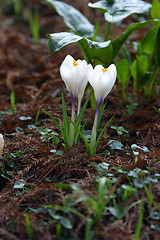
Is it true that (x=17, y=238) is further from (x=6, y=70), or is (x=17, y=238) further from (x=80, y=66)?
(x=6, y=70)

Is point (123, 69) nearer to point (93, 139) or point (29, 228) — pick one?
point (93, 139)

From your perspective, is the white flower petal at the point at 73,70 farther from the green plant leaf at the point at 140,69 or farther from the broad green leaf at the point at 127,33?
the green plant leaf at the point at 140,69

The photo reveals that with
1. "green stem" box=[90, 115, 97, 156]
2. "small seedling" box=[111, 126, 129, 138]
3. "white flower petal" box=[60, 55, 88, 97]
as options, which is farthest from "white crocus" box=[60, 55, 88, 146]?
"small seedling" box=[111, 126, 129, 138]

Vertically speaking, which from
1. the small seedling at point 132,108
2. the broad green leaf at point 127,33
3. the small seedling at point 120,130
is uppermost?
the broad green leaf at point 127,33

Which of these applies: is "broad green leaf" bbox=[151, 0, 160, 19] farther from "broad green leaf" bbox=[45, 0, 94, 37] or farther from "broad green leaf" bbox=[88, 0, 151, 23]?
"broad green leaf" bbox=[45, 0, 94, 37]

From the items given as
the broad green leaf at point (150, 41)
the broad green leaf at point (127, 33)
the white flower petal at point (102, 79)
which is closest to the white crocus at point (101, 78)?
the white flower petal at point (102, 79)

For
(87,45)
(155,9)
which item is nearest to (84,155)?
(87,45)
